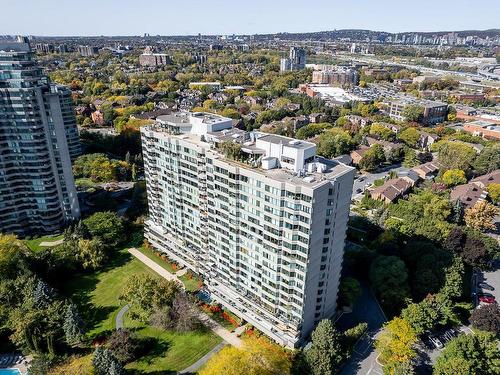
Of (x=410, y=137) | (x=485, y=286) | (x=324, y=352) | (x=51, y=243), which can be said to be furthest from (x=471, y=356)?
(x=410, y=137)

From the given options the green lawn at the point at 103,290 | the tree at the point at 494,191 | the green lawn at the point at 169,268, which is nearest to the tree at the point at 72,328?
the green lawn at the point at 103,290

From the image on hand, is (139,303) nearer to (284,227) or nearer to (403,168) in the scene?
(284,227)

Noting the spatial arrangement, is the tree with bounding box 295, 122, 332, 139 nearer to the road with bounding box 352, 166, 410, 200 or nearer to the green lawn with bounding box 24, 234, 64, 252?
the road with bounding box 352, 166, 410, 200

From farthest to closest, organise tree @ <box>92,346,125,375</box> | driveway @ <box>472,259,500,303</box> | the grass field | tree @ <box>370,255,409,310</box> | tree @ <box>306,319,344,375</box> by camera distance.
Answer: driveway @ <box>472,259,500,303</box> → tree @ <box>370,255,409,310</box> → the grass field → tree @ <box>306,319,344,375</box> → tree @ <box>92,346,125,375</box>

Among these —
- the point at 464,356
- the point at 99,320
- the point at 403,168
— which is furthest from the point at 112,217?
the point at 403,168

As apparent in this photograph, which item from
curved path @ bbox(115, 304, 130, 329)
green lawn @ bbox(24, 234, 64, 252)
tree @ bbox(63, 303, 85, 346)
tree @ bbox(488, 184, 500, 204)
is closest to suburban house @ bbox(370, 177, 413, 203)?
tree @ bbox(488, 184, 500, 204)

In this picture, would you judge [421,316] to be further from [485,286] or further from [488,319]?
[485,286]
